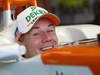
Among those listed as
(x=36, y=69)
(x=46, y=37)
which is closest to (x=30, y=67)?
(x=36, y=69)

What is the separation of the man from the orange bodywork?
314 mm

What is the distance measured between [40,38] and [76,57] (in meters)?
0.41

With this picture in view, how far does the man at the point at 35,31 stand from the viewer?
1.38 m

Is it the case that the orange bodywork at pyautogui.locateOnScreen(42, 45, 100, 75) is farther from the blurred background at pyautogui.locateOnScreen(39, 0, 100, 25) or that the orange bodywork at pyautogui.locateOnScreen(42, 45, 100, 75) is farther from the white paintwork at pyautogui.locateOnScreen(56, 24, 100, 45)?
the blurred background at pyautogui.locateOnScreen(39, 0, 100, 25)

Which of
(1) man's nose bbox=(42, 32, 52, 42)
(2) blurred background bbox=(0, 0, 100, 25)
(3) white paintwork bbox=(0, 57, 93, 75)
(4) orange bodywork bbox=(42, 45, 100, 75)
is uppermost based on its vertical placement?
(2) blurred background bbox=(0, 0, 100, 25)

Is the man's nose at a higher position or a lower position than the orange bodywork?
higher

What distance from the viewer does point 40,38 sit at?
1.40 m

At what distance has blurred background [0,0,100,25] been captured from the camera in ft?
12.2

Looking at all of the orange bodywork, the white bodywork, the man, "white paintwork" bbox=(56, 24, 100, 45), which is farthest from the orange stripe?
the orange bodywork

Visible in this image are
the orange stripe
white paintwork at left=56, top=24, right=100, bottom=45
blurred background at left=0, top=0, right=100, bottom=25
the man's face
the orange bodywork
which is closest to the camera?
the orange bodywork

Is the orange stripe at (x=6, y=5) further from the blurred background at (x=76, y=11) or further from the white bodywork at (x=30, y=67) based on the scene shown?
the blurred background at (x=76, y=11)

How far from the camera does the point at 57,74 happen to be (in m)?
1.05

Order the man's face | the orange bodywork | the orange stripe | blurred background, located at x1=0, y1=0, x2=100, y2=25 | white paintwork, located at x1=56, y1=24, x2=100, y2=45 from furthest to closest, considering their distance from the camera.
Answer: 1. blurred background, located at x1=0, y1=0, x2=100, y2=25
2. white paintwork, located at x1=56, y1=24, x2=100, y2=45
3. the orange stripe
4. the man's face
5. the orange bodywork

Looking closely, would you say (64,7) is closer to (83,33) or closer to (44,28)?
(83,33)
